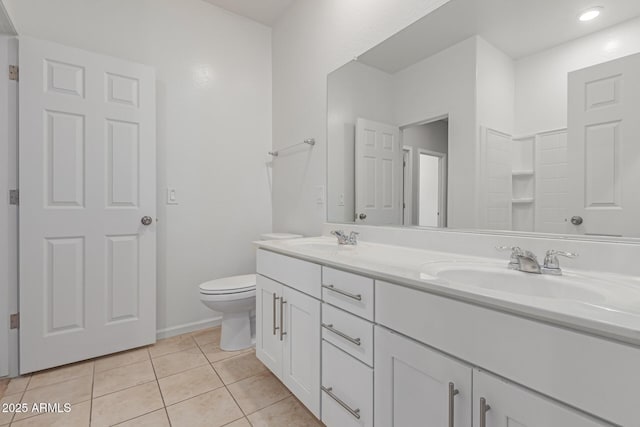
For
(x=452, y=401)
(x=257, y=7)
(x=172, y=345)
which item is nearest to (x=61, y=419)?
(x=172, y=345)

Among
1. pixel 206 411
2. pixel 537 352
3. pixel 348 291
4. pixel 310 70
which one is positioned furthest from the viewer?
pixel 310 70

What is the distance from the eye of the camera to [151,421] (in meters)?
1.34

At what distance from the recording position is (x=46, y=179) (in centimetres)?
175

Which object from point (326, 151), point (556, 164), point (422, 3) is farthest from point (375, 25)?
point (556, 164)

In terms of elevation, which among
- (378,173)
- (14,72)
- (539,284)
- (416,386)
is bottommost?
(416,386)

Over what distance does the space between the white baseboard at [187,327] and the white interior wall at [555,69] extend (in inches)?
96.0

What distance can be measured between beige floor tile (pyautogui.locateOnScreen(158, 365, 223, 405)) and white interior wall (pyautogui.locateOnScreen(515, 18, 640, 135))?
192cm

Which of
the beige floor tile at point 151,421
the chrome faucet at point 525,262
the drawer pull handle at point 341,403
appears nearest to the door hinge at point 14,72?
the beige floor tile at point 151,421

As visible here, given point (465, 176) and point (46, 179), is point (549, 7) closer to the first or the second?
point (465, 176)

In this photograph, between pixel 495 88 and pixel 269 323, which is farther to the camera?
pixel 269 323

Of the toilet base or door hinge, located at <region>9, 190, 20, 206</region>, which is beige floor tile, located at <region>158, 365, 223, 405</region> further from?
door hinge, located at <region>9, 190, 20, 206</region>

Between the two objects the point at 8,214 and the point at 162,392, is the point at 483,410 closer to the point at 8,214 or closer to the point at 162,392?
the point at 162,392

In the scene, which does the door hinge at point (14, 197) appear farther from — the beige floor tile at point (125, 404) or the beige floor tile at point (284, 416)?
the beige floor tile at point (284, 416)

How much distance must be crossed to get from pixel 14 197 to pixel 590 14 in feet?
9.19
